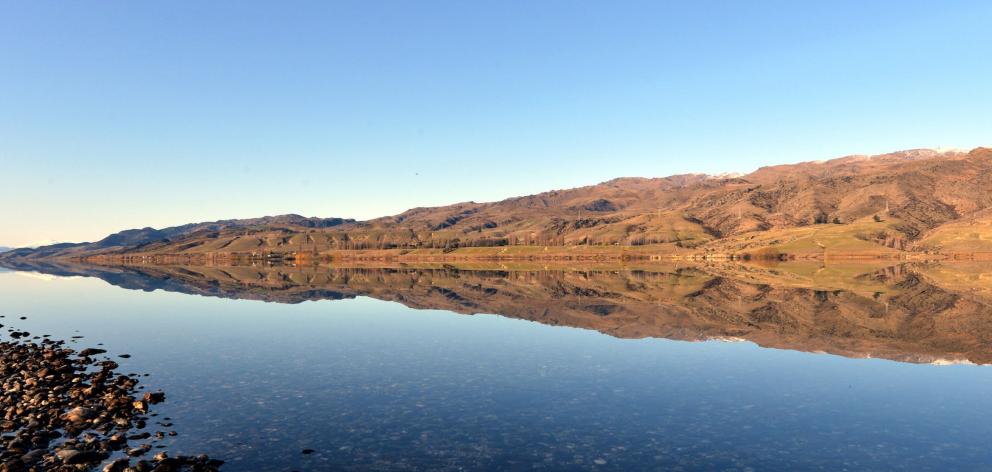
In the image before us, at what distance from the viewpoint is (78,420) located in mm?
27156

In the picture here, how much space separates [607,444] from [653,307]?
184 feet

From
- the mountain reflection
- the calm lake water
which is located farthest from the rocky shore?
the mountain reflection

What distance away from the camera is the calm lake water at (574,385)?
76.4 ft

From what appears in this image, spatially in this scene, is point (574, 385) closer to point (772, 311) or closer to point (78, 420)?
point (78, 420)

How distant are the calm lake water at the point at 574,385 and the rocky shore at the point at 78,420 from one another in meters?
1.39

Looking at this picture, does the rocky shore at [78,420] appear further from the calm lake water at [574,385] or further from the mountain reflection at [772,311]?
the mountain reflection at [772,311]

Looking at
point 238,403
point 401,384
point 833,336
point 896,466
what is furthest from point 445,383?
point 833,336

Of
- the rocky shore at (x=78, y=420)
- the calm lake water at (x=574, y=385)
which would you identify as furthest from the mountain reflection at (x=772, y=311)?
the rocky shore at (x=78, y=420)

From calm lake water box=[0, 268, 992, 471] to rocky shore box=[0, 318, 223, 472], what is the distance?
1.39m

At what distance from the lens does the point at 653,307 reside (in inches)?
3049

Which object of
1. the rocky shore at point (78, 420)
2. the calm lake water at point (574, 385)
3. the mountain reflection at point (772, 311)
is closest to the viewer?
the rocky shore at point (78, 420)

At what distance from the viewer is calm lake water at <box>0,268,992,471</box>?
76.4 ft

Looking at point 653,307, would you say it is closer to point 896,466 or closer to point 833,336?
point 833,336

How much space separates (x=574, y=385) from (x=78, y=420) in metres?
26.7
